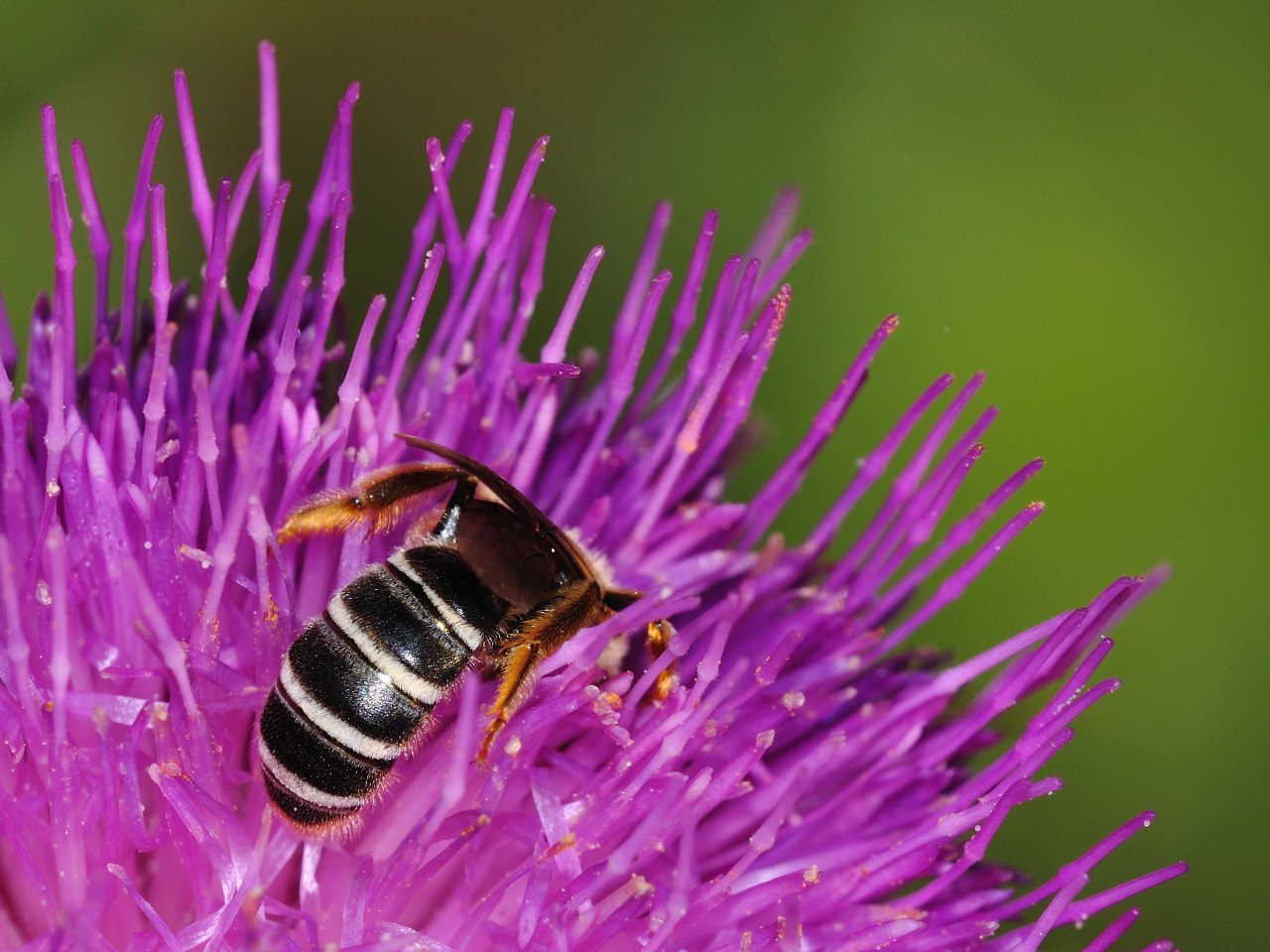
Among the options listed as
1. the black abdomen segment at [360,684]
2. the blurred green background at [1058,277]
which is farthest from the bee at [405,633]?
the blurred green background at [1058,277]

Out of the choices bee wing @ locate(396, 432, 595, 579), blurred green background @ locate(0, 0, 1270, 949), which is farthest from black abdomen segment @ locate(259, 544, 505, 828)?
blurred green background @ locate(0, 0, 1270, 949)

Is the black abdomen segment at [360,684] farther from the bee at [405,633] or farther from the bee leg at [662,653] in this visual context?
the bee leg at [662,653]

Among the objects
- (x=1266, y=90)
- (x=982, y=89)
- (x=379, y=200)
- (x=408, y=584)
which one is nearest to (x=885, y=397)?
(x=982, y=89)

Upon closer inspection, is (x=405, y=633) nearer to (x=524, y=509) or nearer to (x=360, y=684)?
(x=360, y=684)

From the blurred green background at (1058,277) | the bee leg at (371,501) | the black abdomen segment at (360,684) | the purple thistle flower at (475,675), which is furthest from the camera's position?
the blurred green background at (1058,277)

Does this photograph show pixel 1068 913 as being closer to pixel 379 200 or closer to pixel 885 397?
pixel 885 397

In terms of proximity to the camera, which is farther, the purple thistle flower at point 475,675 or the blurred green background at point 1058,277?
the blurred green background at point 1058,277
